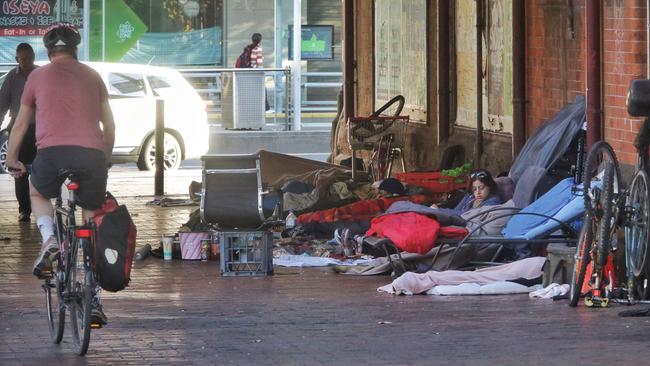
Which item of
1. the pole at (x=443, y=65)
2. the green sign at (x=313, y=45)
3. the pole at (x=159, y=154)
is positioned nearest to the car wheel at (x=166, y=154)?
the pole at (x=159, y=154)

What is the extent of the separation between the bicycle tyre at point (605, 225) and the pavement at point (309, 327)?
33cm

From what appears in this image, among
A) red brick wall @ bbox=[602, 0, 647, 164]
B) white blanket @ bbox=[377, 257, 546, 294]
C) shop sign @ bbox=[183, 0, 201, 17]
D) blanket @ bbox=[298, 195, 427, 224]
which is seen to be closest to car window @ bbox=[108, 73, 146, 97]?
shop sign @ bbox=[183, 0, 201, 17]

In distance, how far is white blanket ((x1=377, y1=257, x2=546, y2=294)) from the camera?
10.5 m

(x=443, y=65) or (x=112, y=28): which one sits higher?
(x=112, y=28)

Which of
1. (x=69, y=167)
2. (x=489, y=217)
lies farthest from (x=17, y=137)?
(x=489, y=217)

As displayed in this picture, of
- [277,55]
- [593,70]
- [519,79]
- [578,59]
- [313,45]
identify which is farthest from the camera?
[277,55]

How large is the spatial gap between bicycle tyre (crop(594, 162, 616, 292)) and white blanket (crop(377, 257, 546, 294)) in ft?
3.39

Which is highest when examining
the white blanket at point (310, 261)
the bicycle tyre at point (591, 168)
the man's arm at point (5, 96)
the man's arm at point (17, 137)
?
the man's arm at point (5, 96)

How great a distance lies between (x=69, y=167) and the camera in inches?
334

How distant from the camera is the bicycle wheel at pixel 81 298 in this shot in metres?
8.05

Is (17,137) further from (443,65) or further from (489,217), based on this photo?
(443,65)

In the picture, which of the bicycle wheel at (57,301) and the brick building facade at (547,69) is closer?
the bicycle wheel at (57,301)

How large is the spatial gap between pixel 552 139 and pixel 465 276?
2727mm

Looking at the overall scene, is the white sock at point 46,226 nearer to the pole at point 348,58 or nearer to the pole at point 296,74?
the pole at point 348,58
